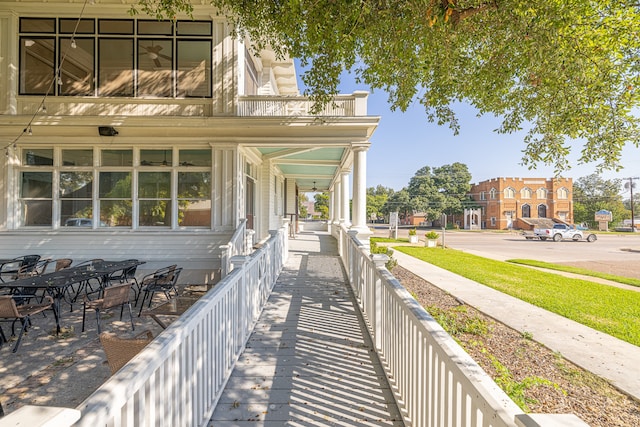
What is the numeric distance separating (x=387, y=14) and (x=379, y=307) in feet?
13.4

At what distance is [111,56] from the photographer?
7.96 m

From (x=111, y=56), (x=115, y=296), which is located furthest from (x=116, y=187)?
(x=115, y=296)

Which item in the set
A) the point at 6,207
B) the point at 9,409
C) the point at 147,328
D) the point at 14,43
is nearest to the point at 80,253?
the point at 6,207

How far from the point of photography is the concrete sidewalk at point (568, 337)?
372 cm

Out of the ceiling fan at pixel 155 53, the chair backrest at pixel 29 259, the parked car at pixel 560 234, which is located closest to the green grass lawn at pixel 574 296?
the ceiling fan at pixel 155 53

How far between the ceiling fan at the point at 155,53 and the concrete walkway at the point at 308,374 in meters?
7.03

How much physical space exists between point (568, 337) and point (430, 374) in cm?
431

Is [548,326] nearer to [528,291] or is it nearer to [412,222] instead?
[528,291]

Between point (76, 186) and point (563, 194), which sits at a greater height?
point (563, 194)

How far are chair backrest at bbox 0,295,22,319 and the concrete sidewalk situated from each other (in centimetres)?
737

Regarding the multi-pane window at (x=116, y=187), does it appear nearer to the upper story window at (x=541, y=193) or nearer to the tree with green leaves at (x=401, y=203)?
the upper story window at (x=541, y=193)

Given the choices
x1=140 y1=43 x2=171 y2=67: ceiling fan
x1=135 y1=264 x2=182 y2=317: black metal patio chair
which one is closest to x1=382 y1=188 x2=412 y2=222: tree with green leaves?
x1=140 y1=43 x2=171 y2=67: ceiling fan

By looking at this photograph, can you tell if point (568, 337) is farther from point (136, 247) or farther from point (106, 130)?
point (106, 130)

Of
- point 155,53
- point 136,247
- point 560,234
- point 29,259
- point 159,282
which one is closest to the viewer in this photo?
point 159,282
